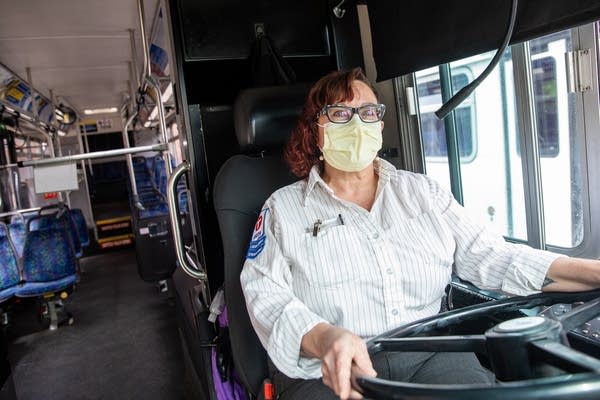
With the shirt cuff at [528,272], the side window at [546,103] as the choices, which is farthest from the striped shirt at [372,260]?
the side window at [546,103]

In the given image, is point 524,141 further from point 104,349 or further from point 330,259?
point 104,349

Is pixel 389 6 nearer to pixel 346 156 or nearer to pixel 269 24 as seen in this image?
pixel 269 24

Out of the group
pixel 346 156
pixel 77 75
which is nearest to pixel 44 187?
pixel 346 156

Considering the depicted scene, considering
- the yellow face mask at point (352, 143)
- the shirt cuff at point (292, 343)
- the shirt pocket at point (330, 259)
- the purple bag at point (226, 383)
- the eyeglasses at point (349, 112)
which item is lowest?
the purple bag at point (226, 383)

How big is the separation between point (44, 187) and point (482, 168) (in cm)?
267

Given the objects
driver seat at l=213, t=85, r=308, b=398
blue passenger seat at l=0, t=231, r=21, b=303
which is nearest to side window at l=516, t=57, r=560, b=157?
driver seat at l=213, t=85, r=308, b=398

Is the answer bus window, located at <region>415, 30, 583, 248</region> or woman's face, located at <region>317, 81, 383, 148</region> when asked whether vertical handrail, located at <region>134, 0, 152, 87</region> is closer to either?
woman's face, located at <region>317, 81, 383, 148</region>

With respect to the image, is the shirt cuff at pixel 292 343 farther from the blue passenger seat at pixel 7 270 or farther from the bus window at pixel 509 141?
the blue passenger seat at pixel 7 270

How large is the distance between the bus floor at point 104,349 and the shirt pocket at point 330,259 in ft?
6.93

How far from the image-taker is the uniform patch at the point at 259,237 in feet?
5.18

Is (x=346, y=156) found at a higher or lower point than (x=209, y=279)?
higher

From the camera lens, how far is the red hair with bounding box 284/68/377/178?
167 cm

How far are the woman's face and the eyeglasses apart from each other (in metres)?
0.03

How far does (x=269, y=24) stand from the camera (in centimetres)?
Answer: 232
